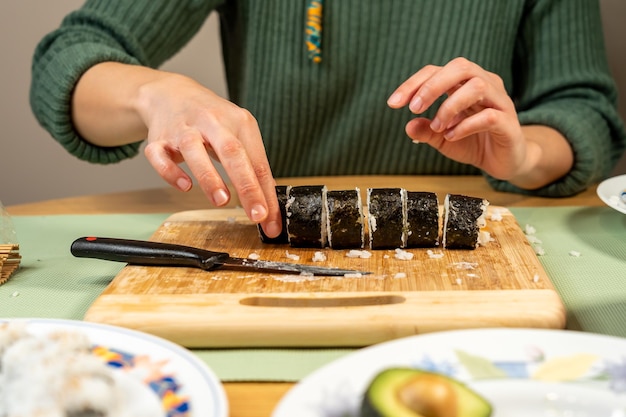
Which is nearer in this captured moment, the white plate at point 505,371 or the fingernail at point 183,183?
the white plate at point 505,371

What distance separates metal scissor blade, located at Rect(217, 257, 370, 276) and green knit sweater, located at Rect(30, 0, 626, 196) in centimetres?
104

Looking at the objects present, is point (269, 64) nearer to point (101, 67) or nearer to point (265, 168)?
point (101, 67)

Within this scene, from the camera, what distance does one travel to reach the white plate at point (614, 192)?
155cm

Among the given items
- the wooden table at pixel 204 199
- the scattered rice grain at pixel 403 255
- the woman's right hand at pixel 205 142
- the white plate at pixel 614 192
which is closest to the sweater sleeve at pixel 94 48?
the wooden table at pixel 204 199

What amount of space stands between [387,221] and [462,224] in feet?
0.49

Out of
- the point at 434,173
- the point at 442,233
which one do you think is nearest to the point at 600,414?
the point at 442,233

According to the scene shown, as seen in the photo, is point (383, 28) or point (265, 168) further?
point (383, 28)

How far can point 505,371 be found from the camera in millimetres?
803

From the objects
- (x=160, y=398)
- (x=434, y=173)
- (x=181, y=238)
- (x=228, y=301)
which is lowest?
(x=434, y=173)

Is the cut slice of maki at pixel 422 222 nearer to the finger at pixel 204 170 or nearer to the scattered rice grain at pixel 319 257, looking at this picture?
the scattered rice grain at pixel 319 257

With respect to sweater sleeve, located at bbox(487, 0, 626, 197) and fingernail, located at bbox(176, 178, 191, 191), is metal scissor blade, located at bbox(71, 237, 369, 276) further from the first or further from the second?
sweater sleeve, located at bbox(487, 0, 626, 197)

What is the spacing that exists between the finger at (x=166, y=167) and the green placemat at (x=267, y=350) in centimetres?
21

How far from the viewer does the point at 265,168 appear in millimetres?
1419

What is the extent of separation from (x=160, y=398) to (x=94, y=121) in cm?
127
